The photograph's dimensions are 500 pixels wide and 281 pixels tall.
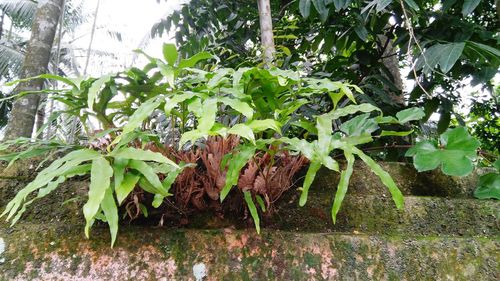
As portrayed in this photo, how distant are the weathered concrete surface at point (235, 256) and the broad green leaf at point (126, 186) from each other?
0.62 feet

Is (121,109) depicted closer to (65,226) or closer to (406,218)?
(65,226)

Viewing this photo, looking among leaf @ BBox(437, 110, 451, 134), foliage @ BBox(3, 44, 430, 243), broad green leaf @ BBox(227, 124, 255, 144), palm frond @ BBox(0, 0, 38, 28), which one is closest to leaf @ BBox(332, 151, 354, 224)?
foliage @ BBox(3, 44, 430, 243)

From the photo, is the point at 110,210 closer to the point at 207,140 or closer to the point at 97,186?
the point at 97,186

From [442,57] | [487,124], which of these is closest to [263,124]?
[442,57]

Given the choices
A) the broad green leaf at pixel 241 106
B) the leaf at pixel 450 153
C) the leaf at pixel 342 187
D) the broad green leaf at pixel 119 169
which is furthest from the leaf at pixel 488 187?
the broad green leaf at pixel 119 169

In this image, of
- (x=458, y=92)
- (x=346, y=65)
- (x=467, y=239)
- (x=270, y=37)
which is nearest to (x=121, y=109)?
(x=270, y=37)

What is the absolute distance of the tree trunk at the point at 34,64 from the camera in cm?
165

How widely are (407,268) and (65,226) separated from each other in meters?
0.85

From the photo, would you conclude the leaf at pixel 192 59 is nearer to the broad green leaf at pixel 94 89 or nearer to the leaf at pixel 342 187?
the broad green leaf at pixel 94 89

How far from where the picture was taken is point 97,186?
68 centimetres

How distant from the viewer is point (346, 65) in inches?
75.9

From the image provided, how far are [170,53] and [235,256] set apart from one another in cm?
54

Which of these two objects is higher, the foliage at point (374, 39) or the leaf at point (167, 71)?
the foliage at point (374, 39)

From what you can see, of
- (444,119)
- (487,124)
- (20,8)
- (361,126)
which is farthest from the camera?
(20,8)
